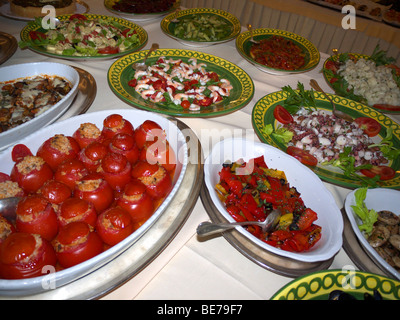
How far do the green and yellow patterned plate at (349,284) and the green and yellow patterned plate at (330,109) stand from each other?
0.49 metres

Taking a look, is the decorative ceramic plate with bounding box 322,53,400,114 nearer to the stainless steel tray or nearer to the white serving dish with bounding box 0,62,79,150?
the stainless steel tray

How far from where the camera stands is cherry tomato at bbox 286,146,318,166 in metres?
1.32

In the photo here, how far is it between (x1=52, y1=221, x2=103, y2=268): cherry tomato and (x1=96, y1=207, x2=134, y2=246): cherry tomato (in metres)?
0.04

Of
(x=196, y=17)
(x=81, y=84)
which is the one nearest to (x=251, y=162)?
(x=81, y=84)

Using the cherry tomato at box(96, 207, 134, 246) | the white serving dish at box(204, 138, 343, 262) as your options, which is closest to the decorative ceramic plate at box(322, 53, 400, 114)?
the white serving dish at box(204, 138, 343, 262)

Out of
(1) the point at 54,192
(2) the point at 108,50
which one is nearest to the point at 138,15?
(2) the point at 108,50

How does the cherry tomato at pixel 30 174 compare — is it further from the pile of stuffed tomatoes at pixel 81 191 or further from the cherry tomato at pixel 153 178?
the cherry tomato at pixel 153 178

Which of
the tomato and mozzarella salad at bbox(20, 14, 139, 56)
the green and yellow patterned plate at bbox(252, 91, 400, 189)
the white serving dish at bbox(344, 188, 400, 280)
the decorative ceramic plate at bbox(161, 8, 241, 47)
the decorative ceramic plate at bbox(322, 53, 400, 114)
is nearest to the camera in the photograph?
the white serving dish at bbox(344, 188, 400, 280)

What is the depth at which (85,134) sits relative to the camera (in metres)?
1.11

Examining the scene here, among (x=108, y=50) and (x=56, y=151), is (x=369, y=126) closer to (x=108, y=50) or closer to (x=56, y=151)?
(x=56, y=151)

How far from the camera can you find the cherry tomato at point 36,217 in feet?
2.66

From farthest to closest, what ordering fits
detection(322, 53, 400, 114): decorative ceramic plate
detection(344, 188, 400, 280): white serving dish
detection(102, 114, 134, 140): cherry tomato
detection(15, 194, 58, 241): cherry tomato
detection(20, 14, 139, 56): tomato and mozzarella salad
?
1. detection(20, 14, 139, 56): tomato and mozzarella salad
2. detection(322, 53, 400, 114): decorative ceramic plate
3. detection(102, 114, 134, 140): cherry tomato
4. detection(344, 188, 400, 280): white serving dish
5. detection(15, 194, 58, 241): cherry tomato

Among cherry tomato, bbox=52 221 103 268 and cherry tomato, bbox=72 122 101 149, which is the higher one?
cherry tomato, bbox=72 122 101 149
